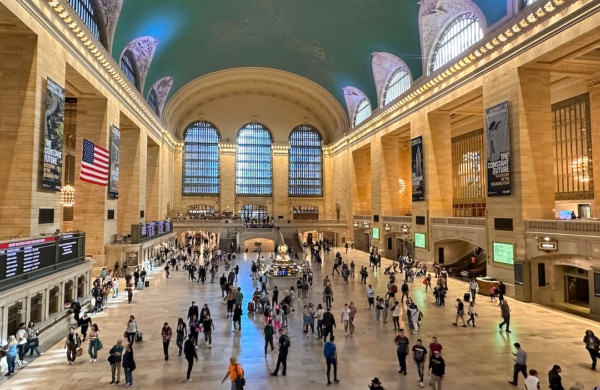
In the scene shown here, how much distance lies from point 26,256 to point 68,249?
2904mm

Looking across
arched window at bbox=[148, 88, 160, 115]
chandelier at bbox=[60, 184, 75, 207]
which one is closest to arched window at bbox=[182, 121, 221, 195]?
arched window at bbox=[148, 88, 160, 115]

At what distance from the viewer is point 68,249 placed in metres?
13.4

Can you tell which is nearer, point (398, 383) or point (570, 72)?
point (398, 383)

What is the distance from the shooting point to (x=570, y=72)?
17594 millimetres

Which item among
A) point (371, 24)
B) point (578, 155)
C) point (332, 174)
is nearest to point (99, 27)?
point (371, 24)

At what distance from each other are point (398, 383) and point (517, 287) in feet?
34.5

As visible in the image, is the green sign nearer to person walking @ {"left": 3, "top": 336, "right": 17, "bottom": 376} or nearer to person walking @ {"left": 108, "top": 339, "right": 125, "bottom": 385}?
person walking @ {"left": 108, "top": 339, "right": 125, "bottom": 385}

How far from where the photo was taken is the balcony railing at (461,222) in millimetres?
19156

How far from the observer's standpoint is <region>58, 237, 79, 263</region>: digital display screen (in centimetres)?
1283

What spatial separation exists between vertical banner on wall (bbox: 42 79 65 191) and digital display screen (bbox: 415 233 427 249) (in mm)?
19614

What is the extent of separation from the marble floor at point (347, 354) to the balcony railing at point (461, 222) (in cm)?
517

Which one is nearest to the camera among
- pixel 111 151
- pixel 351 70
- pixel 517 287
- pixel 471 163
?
pixel 517 287

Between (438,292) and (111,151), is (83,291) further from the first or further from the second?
(438,292)

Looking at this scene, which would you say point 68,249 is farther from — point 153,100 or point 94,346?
point 153,100
